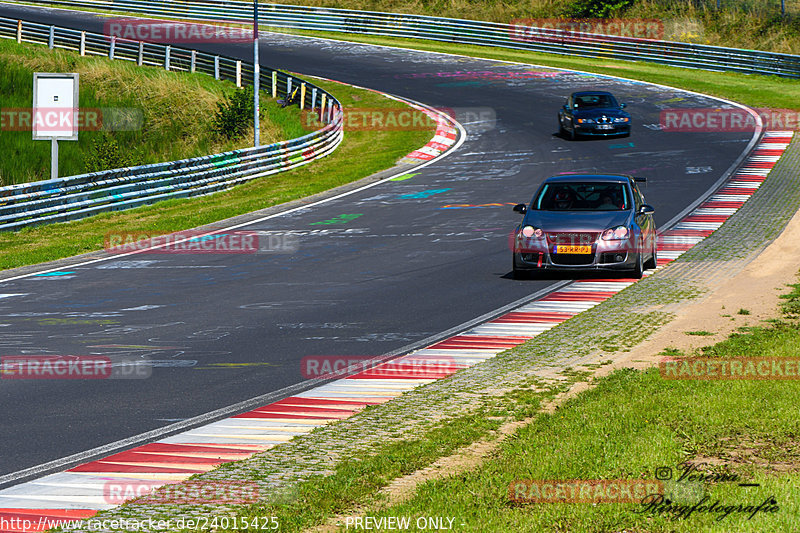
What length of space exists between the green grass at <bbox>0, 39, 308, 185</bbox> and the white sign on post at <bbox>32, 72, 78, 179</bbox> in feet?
17.4

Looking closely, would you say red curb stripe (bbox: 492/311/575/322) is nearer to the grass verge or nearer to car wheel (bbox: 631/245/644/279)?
car wheel (bbox: 631/245/644/279)

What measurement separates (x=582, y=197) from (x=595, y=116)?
61.1 feet

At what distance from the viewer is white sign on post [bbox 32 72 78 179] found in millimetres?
27906

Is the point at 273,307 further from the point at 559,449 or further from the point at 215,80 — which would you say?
the point at 215,80

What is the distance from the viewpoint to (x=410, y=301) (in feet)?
50.7

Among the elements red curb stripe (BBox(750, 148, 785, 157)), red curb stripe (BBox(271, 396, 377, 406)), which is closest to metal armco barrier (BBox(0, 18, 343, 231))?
red curb stripe (BBox(750, 148, 785, 157))

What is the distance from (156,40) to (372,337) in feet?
175

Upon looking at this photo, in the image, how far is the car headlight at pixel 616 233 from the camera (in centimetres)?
1669

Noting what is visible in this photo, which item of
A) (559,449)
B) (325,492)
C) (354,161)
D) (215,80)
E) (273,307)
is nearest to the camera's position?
(325,492)

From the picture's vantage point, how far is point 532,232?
16.9 metres

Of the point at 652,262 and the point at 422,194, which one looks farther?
the point at 422,194

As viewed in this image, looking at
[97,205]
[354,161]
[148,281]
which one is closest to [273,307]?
[148,281]

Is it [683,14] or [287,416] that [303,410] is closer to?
[287,416]

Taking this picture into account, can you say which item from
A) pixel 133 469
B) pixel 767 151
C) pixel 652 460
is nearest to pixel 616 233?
pixel 652 460
